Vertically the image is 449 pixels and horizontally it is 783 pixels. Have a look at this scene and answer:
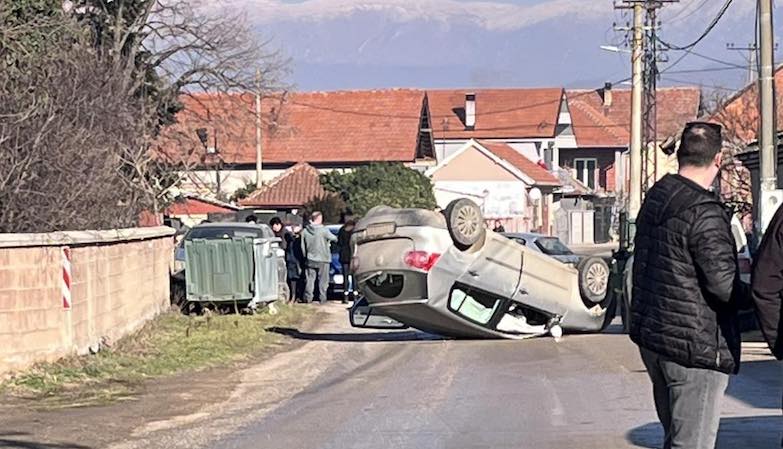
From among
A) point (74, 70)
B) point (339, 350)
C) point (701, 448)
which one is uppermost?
point (74, 70)

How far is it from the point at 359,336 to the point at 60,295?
678cm

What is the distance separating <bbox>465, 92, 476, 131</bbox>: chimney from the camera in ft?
266

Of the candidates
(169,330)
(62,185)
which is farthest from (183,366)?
(169,330)

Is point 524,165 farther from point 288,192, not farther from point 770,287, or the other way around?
point 770,287

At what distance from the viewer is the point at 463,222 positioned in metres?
16.9

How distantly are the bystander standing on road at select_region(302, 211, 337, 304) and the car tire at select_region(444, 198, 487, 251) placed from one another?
8723 millimetres

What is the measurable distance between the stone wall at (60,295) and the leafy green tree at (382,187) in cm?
2967

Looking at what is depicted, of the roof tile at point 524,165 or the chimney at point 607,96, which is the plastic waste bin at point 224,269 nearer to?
the roof tile at point 524,165

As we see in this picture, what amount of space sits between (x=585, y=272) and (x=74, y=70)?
7926mm

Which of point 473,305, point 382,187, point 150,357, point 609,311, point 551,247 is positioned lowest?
point 150,357

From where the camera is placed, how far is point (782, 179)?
28359 millimetres

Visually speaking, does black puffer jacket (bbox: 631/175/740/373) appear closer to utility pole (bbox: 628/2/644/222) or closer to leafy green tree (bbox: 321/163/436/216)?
utility pole (bbox: 628/2/644/222)

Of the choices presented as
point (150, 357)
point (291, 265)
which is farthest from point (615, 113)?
point (150, 357)

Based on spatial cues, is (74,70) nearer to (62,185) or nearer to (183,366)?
(62,185)
